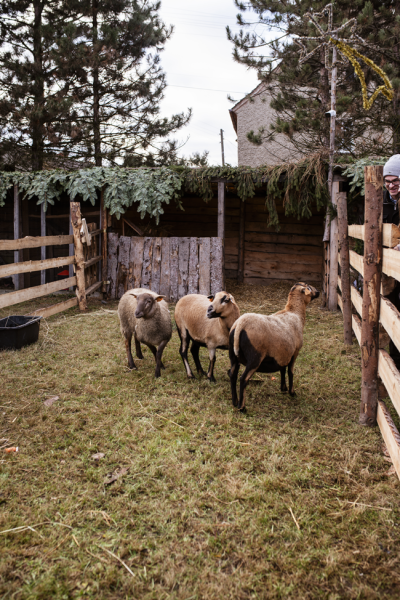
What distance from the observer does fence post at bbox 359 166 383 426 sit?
3.39 meters

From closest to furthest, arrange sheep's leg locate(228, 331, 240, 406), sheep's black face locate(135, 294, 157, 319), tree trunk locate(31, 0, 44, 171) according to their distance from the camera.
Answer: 1. sheep's leg locate(228, 331, 240, 406)
2. sheep's black face locate(135, 294, 157, 319)
3. tree trunk locate(31, 0, 44, 171)

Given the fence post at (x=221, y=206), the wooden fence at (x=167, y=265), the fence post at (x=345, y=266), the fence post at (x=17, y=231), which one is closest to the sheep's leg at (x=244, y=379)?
the fence post at (x=345, y=266)

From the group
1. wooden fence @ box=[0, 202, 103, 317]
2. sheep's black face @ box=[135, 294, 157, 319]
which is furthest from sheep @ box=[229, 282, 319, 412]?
wooden fence @ box=[0, 202, 103, 317]

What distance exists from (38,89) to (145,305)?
38.3 feet

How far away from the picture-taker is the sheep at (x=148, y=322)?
480cm

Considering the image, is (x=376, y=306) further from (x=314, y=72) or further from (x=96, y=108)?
(x=96, y=108)

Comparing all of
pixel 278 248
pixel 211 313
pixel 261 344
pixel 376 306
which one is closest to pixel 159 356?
pixel 211 313

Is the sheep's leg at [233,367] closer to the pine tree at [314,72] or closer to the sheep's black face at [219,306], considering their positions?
the sheep's black face at [219,306]

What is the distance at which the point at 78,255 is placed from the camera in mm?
8422

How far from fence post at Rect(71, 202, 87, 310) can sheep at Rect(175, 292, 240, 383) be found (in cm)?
412

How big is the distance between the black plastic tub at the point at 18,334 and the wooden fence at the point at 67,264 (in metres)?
0.36

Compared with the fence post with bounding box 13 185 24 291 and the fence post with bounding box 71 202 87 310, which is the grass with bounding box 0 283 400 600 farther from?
the fence post with bounding box 13 185 24 291

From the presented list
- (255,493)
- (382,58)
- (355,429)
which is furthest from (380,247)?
(382,58)

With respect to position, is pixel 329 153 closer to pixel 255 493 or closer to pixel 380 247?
pixel 380 247
